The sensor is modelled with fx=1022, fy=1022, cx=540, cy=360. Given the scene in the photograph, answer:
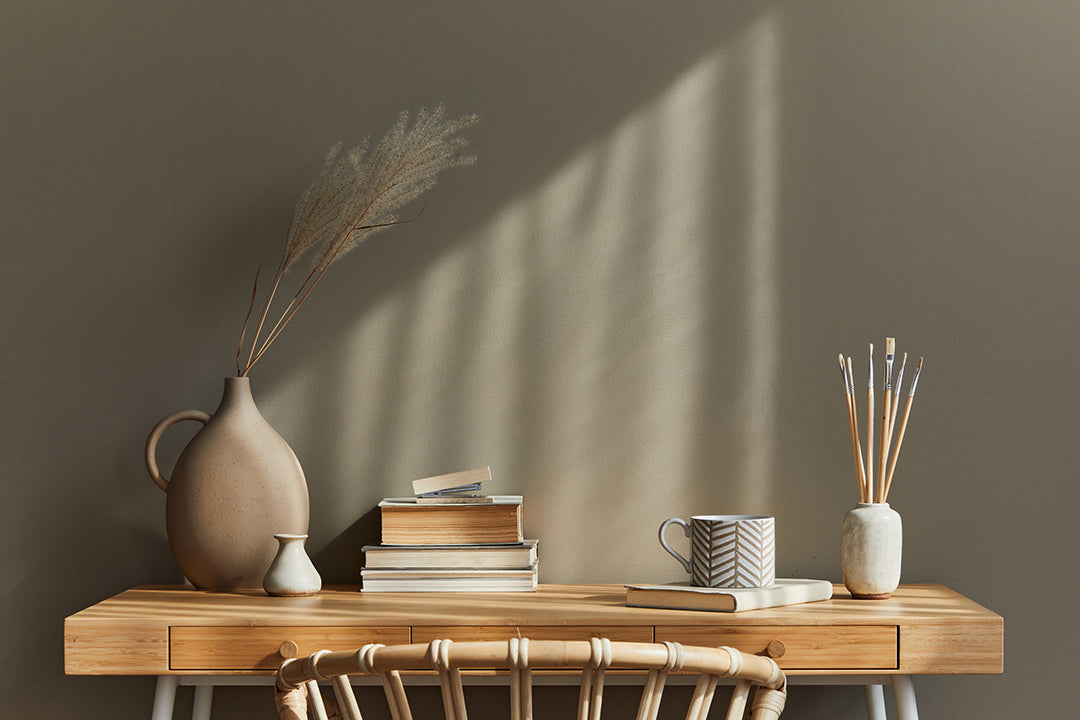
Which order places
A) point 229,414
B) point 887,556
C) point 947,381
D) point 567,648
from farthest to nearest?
point 947,381 < point 229,414 < point 887,556 < point 567,648

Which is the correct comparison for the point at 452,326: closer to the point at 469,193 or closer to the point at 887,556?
the point at 469,193

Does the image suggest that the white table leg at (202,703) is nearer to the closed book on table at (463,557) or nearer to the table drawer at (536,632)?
the closed book on table at (463,557)

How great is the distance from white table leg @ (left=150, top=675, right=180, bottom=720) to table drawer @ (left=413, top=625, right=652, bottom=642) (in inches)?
15.2

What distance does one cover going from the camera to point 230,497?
165 cm

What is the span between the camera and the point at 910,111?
1828 millimetres

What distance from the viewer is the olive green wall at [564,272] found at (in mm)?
1801

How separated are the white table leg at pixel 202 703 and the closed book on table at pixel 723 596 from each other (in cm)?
71

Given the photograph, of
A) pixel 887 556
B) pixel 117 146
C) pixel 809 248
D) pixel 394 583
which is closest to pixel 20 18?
pixel 117 146

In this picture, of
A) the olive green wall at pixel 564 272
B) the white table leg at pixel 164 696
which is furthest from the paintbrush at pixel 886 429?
the white table leg at pixel 164 696

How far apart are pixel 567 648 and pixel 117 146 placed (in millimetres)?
1351

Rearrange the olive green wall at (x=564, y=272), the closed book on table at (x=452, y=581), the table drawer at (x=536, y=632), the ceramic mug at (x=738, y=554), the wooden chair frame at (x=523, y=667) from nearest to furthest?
the wooden chair frame at (x=523, y=667) → the table drawer at (x=536, y=632) → the ceramic mug at (x=738, y=554) → the closed book on table at (x=452, y=581) → the olive green wall at (x=564, y=272)

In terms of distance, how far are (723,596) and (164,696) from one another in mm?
830

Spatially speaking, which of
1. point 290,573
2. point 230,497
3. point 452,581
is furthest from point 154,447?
point 452,581

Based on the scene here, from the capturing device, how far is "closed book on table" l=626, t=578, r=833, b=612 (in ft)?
4.74
